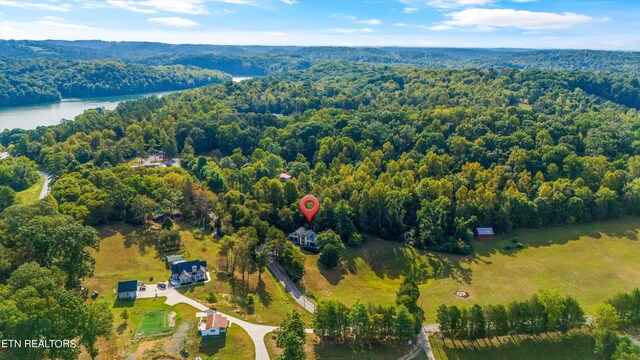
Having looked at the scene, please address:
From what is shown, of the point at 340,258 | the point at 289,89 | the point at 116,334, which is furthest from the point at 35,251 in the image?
the point at 289,89

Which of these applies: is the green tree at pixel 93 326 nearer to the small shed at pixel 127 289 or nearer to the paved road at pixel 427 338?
the small shed at pixel 127 289

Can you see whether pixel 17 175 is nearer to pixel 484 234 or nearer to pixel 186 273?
pixel 186 273

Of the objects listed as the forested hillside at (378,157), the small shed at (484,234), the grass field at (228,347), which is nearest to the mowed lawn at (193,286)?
the grass field at (228,347)

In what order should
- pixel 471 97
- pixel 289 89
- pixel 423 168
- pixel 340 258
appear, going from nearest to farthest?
pixel 340 258 → pixel 423 168 → pixel 471 97 → pixel 289 89

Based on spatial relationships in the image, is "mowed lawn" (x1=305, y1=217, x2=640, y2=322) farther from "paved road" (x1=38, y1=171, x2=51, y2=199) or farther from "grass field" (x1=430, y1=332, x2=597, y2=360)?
"paved road" (x1=38, y1=171, x2=51, y2=199)

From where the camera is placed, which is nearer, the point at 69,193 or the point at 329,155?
the point at 69,193

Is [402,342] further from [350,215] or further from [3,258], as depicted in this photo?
[3,258]

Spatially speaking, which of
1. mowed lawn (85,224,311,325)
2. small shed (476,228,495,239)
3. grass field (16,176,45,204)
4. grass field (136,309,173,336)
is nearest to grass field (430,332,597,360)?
mowed lawn (85,224,311,325)

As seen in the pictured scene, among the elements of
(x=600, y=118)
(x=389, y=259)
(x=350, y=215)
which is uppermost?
(x=600, y=118)
